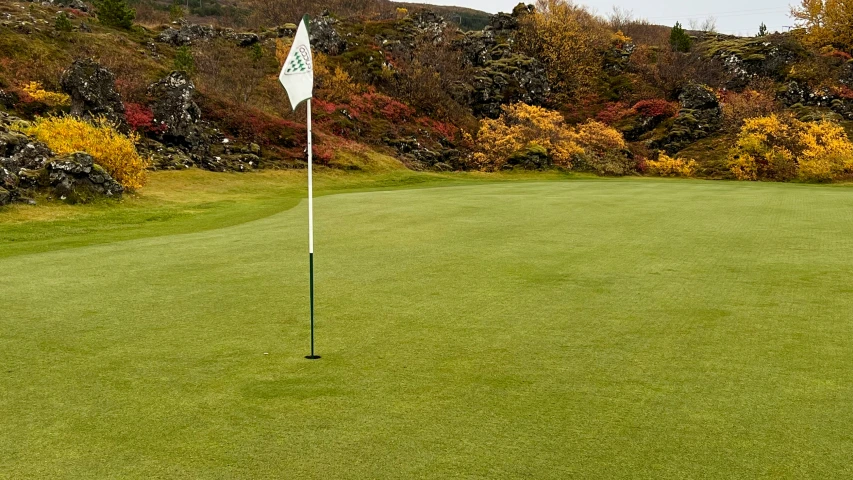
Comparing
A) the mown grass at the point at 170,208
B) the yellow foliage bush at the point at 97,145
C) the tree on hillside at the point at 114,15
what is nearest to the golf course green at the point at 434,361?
the mown grass at the point at 170,208

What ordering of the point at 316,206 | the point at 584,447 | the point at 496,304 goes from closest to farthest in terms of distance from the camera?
1. the point at 584,447
2. the point at 496,304
3. the point at 316,206

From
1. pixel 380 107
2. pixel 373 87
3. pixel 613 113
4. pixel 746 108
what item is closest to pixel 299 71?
pixel 380 107

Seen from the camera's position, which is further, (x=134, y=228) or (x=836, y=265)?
(x=134, y=228)

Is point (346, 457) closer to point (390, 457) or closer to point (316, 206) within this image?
point (390, 457)

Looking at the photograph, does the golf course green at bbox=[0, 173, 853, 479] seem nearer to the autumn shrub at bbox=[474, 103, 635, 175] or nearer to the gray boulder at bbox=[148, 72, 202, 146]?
the gray boulder at bbox=[148, 72, 202, 146]

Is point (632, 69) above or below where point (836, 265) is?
above

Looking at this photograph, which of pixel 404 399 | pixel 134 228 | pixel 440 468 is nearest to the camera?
pixel 440 468

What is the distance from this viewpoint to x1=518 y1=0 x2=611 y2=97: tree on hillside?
238ft

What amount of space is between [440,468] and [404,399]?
1190 millimetres

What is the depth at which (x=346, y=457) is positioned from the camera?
4.26 m

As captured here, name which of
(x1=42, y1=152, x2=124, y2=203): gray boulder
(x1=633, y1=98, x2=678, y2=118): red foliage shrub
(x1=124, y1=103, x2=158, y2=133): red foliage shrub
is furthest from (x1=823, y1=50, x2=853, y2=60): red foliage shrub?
(x1=42, y1=152, x2=124, y2=203): gray boulder

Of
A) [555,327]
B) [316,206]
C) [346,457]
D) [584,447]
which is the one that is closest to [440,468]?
[346,457]

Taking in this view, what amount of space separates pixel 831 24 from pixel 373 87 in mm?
51030

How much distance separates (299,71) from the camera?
7.44 m
